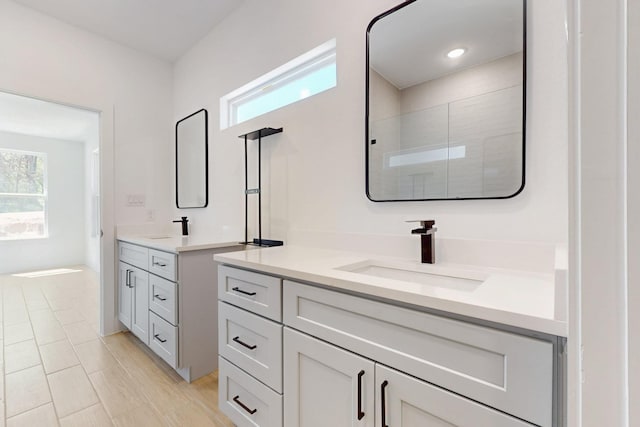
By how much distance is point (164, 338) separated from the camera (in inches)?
77.2

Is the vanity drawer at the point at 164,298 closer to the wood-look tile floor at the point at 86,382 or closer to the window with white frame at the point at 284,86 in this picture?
the wood-look tile floor at the point at 86,382

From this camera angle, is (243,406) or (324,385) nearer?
(324,385)

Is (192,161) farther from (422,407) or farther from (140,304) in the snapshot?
(422,407)

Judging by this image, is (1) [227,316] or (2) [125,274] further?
(2) [125,274]

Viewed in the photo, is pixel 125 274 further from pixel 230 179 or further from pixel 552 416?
pixel 552 416

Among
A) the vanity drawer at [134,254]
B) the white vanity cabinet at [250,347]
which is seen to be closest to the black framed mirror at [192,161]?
the vanity drawer at [134,254]

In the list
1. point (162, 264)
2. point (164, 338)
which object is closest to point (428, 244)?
point (162, 264)

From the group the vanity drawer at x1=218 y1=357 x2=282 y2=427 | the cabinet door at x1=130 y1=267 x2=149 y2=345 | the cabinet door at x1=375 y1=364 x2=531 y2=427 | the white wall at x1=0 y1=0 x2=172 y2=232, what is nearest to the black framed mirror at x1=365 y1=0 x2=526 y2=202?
the cabinet door at x1=375 y1=364 x2=531 y2=427

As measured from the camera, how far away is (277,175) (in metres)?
1.99

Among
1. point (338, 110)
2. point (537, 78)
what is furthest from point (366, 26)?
point (537, 78)

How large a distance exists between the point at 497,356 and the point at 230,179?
7.05ft

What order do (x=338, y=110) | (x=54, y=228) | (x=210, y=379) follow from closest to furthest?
(x=338, y=110) → (x=210, y=379) → (x=54, y=228)

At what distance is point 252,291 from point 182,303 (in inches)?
34.3

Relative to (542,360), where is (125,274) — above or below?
below
